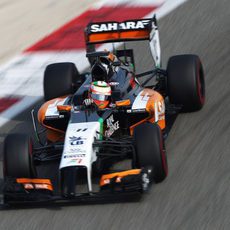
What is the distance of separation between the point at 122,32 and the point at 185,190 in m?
3.04

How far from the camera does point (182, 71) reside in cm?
1138

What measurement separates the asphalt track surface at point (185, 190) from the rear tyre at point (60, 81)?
0.76m

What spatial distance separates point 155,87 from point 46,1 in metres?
6.52

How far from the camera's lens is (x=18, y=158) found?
9.73 metres

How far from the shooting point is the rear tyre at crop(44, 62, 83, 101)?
467 inches

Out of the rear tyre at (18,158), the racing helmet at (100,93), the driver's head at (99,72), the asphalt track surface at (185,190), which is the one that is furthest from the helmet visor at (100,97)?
the rear tyre at (18,158)

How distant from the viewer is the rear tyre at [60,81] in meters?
11.9

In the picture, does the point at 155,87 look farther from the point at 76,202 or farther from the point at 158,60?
the point at 76,202

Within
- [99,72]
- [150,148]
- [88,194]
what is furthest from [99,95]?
[88,194]

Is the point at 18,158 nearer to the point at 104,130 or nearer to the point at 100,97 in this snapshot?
the point at 104,130

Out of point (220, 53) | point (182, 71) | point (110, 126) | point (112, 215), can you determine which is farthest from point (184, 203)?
point (220, 53)

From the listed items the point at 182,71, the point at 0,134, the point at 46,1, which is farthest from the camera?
the point at 46,1

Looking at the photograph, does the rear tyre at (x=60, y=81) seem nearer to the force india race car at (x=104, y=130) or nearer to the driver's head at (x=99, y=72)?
the force india race car at (x=104, y=130)

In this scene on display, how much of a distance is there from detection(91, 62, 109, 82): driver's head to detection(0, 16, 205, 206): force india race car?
0.02 metres
